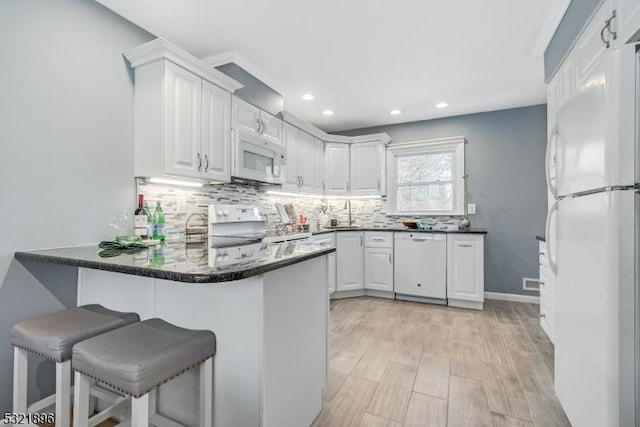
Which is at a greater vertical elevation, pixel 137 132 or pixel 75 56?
pixel 75 56

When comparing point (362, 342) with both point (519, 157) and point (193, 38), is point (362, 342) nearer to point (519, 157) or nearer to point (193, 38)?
point (193, 38)

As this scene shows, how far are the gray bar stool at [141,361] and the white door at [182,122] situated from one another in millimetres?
1305

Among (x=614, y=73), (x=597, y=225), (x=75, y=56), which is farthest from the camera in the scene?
(x=75, y=56)

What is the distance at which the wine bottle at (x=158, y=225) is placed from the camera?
216cm

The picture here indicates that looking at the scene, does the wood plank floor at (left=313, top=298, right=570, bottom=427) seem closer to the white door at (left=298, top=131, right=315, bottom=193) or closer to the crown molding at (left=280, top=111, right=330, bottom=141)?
the white door at (left=298, top=131, right=315, bottom=193)

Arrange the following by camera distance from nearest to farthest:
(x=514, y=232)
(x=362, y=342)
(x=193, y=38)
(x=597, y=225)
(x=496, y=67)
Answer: (x=597, y=225)
(x=193, y=38)
(x=362, y=342)
(x=496, y=67)
(x=514, y=232)

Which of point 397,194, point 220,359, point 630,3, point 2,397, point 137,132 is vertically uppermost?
point 630,3

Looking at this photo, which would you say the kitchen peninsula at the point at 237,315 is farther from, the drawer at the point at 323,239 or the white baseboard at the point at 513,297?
the white baseboard at the point at 513,297

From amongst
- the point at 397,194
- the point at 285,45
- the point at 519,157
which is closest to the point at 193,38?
the point at 285,45

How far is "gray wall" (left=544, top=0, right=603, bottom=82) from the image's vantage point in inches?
67.0

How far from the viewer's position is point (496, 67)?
2873 millimetres

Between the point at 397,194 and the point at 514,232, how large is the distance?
1.61 m

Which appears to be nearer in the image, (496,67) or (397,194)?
(496,67)

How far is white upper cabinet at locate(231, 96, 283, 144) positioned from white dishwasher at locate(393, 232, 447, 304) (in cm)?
202
